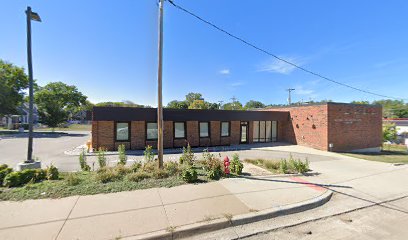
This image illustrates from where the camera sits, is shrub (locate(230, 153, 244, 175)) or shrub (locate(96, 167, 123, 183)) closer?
shrub (locate(96, 167, 123, 183))

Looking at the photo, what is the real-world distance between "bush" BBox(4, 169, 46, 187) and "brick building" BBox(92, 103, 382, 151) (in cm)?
703

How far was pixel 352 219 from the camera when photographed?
4.48 metres

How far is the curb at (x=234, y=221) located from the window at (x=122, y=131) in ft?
38.0

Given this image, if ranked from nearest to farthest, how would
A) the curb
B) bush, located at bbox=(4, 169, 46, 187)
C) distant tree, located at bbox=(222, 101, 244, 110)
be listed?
the curb
bush, located at bbox=(4, 169, 46, 187)
distant tree, located at bbox=(222, 101, 244, 110)

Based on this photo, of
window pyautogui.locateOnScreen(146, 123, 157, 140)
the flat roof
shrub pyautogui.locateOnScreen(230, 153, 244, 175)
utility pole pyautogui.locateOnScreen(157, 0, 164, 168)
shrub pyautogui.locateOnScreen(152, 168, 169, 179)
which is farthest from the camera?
window pyautogui.locateOnScreen(146, 123, 157, 140)

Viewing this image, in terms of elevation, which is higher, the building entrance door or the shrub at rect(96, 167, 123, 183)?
the building entrance door

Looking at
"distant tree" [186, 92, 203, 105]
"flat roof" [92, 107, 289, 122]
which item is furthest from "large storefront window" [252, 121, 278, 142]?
"distant tree" [186, 92, 203, 105]

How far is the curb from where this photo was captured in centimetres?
349

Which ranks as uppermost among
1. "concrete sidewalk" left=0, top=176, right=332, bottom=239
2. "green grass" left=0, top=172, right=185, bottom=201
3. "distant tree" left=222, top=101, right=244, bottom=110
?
"distant tree" left=222, top=101, right=244, bottom=110

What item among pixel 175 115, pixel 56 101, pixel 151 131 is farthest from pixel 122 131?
pixel 56 101

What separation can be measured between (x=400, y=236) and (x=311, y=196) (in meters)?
1.89

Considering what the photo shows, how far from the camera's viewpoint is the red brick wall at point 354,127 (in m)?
15.7

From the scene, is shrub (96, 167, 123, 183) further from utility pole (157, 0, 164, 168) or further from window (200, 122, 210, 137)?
window (200, 122, 210, 137)

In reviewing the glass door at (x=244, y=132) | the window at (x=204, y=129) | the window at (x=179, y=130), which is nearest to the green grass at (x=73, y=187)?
the window at (x=179, y=130)
